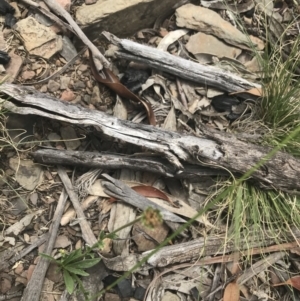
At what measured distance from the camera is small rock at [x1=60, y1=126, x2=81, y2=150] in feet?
6.59

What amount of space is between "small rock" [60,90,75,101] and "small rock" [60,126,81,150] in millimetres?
144

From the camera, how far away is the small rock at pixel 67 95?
6.79 ft

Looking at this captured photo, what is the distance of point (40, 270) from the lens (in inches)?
71.1

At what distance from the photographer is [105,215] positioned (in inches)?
78.3

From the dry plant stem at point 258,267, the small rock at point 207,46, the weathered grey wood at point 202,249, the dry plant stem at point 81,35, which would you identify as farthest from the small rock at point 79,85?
the dry plant stem at point 258,267

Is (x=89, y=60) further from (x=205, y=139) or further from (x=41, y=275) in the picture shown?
(x=41, y=275)

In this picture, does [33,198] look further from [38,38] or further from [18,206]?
[38,38]

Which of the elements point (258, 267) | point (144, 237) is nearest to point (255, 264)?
point (258, 267)

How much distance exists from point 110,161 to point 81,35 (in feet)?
1.99

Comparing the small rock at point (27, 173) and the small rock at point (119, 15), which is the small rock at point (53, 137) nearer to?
the small rock at point (27, 173)

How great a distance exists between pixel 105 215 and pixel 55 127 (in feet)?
1.45

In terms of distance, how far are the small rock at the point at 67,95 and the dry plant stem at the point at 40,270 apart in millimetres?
497

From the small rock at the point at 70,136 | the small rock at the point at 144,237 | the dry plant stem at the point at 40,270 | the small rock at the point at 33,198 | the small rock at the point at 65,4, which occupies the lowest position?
the small rock at the point at 144,237

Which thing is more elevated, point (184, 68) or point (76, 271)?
point (184, 68)
